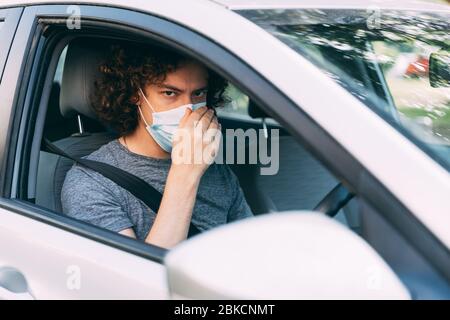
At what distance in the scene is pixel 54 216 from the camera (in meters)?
2.06

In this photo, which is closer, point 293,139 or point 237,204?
point 293,139

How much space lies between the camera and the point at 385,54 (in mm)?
2260

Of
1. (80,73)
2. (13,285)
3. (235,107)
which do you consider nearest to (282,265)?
(13,285)

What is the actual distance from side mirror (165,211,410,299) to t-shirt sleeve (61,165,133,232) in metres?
0.91

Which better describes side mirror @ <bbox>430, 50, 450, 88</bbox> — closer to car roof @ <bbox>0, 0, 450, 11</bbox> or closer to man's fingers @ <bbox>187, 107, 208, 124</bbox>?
car roof @ <bbox>0, 0, 450, 11</bbox>

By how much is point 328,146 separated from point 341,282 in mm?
303

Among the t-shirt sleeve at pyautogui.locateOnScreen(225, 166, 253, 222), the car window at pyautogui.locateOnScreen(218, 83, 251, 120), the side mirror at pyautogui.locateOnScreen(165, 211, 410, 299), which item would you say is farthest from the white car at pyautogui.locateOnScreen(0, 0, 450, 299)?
the car window at pyautogui.locateOnScreen(218, 83, 251, 120)

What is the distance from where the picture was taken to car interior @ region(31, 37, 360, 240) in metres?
2.56

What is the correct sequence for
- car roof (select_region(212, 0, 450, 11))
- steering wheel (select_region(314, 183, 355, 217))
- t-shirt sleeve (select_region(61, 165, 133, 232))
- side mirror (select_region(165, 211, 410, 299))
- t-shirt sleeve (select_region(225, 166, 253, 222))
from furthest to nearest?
1. t-shirt sleeve (select_region(225, 166, 253, 222))
2. t-shirt sleeve (select_region(61, 165, 133, 232))
3. car roof (select_region(212, 0, 450, 11))
4. steering wheel (select_region(314, 183, 355, 217))
5. side mirror (select_region(165, 211, 410, 299))

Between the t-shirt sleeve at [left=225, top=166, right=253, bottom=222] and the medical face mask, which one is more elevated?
the medical face mask

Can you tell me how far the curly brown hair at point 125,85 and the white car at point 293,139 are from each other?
2.3 inches

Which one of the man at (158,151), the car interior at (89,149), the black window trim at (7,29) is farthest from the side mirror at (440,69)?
the black window trim at (7,29)

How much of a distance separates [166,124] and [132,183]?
0.22m

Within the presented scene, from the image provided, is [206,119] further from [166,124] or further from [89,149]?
[89,149]
